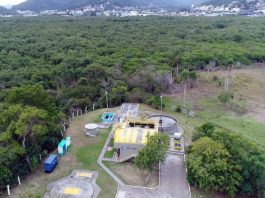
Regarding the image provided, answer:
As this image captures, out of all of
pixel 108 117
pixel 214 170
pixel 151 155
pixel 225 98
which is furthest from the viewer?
pixel 225 98

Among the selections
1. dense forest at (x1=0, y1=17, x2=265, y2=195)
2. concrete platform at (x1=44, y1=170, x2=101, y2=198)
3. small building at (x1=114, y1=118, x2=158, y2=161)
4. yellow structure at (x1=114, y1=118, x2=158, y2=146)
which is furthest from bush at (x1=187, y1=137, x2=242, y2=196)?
dense forest at (x1=0, y1=17, x2=265, y2=195)

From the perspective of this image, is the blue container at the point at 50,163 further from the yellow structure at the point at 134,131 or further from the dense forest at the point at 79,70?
the yellow structure at the point at 134,131

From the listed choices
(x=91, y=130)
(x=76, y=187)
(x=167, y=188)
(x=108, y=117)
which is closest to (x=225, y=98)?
(x=108, y=117)

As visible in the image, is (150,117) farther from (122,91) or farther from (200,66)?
(200,66)

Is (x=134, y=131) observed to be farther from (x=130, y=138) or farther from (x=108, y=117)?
(x=108, y=117)

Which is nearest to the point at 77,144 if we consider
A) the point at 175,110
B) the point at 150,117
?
the point at 150,117

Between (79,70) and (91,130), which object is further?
(79,70)
